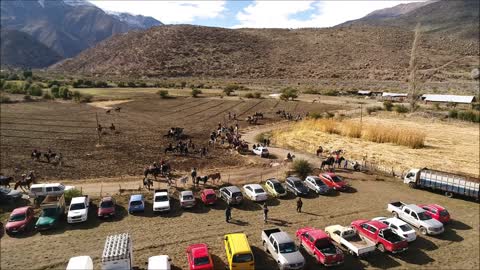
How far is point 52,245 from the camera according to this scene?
20.9 metres

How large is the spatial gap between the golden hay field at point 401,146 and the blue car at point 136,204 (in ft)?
78.8

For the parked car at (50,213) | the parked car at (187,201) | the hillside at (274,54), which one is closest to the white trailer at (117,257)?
the parked car at (50,213)

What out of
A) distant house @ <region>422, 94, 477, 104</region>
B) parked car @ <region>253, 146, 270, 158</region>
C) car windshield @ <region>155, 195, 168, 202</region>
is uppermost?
distant house @ <region>422, 94, 477, 104</region>

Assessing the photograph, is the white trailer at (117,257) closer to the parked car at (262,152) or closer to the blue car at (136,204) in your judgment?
the blue car at (136,204)

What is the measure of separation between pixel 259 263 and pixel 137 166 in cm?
2051

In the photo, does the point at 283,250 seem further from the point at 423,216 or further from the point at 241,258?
the point at 423,216

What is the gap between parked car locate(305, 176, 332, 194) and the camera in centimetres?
2975

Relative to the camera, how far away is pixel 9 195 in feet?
87.8

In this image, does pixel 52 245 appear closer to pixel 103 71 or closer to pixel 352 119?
pixel 352 119

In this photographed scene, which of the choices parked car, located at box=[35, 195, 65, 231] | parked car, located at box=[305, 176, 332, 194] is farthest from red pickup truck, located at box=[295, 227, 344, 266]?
parked car, located at box=[35, 195, 65, 231]

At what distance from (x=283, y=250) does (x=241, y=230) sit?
4.75m

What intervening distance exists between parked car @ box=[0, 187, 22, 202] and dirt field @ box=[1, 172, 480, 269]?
5.74 m

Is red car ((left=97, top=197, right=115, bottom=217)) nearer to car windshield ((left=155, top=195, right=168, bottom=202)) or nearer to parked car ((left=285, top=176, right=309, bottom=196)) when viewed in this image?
car windshield ((left=155, top=195, right=168, bottom=202))

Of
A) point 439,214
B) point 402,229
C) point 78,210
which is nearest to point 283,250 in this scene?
point 402,229
